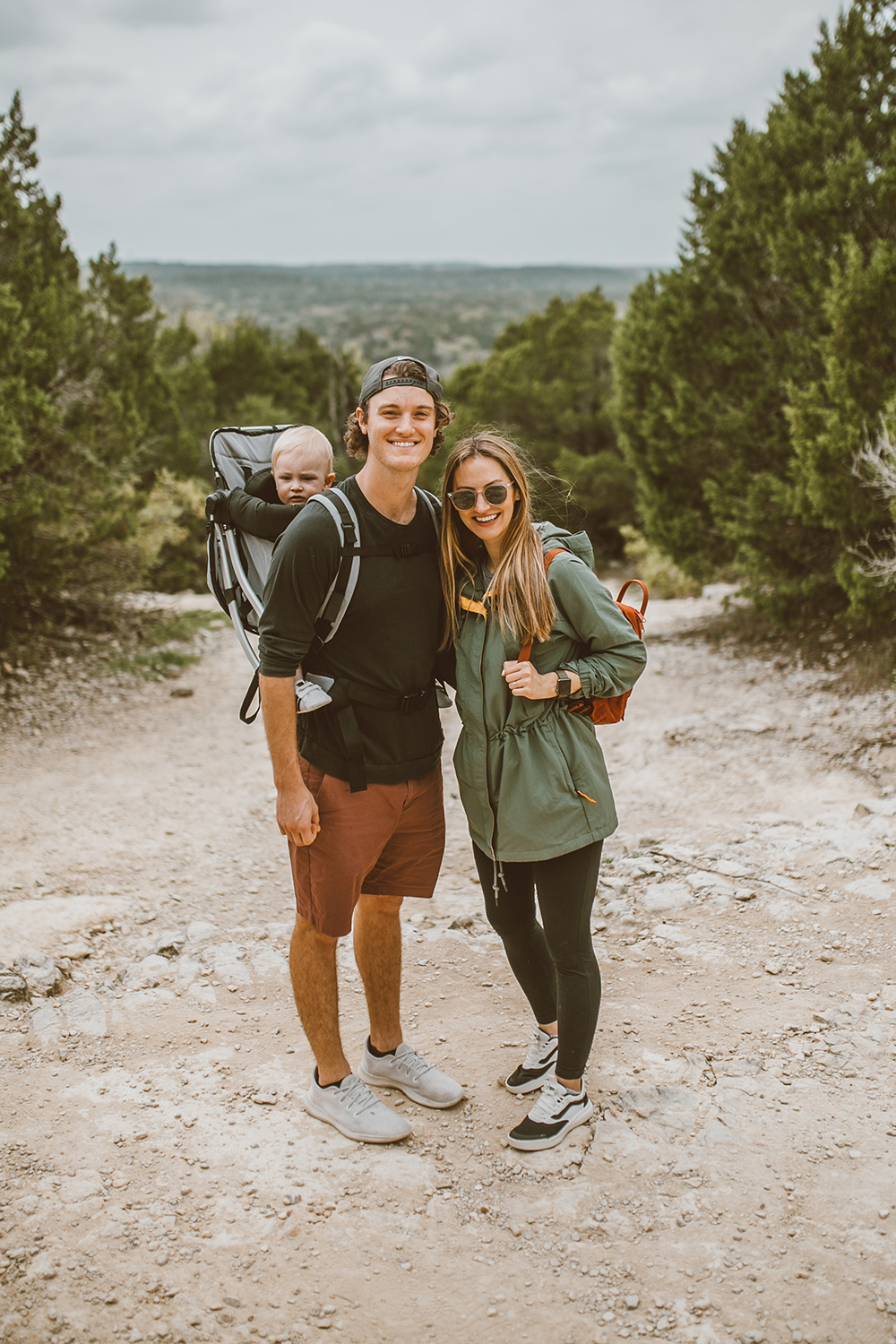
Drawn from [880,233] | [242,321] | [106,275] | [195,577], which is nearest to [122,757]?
[880,233]

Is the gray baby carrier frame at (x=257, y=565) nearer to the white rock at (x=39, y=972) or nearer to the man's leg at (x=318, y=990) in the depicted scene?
the man's leg at (x=318, y=990)

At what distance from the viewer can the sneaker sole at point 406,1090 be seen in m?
2.98

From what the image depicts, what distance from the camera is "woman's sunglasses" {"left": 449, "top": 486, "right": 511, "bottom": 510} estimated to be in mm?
2494

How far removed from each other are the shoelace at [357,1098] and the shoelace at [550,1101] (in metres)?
0.52

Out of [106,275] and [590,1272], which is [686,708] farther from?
[106,275]

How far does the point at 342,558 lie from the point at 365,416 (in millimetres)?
476

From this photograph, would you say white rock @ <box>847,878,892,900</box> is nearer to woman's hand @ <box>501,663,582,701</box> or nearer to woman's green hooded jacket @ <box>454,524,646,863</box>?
woman's green hooded jacket @ <box>454,524,646,863</box>

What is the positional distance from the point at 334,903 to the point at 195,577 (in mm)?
17044

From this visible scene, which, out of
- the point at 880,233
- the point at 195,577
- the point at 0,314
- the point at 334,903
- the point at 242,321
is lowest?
the point at 195,577

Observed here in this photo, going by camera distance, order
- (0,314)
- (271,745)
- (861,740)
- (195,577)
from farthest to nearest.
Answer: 1. (195,577)
2. (0,314)
3. (861,740)
4. (271,745)

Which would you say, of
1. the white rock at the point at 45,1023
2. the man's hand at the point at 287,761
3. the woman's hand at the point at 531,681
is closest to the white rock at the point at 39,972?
the white rock at the point at 45,1023

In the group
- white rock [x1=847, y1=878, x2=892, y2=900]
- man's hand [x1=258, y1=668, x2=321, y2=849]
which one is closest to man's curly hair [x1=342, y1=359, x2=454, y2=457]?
man's hand [x1=258, y1=668, x2=321, y2=849]

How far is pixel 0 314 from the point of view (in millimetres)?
7934

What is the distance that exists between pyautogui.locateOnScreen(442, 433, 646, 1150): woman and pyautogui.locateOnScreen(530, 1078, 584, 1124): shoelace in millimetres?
306
